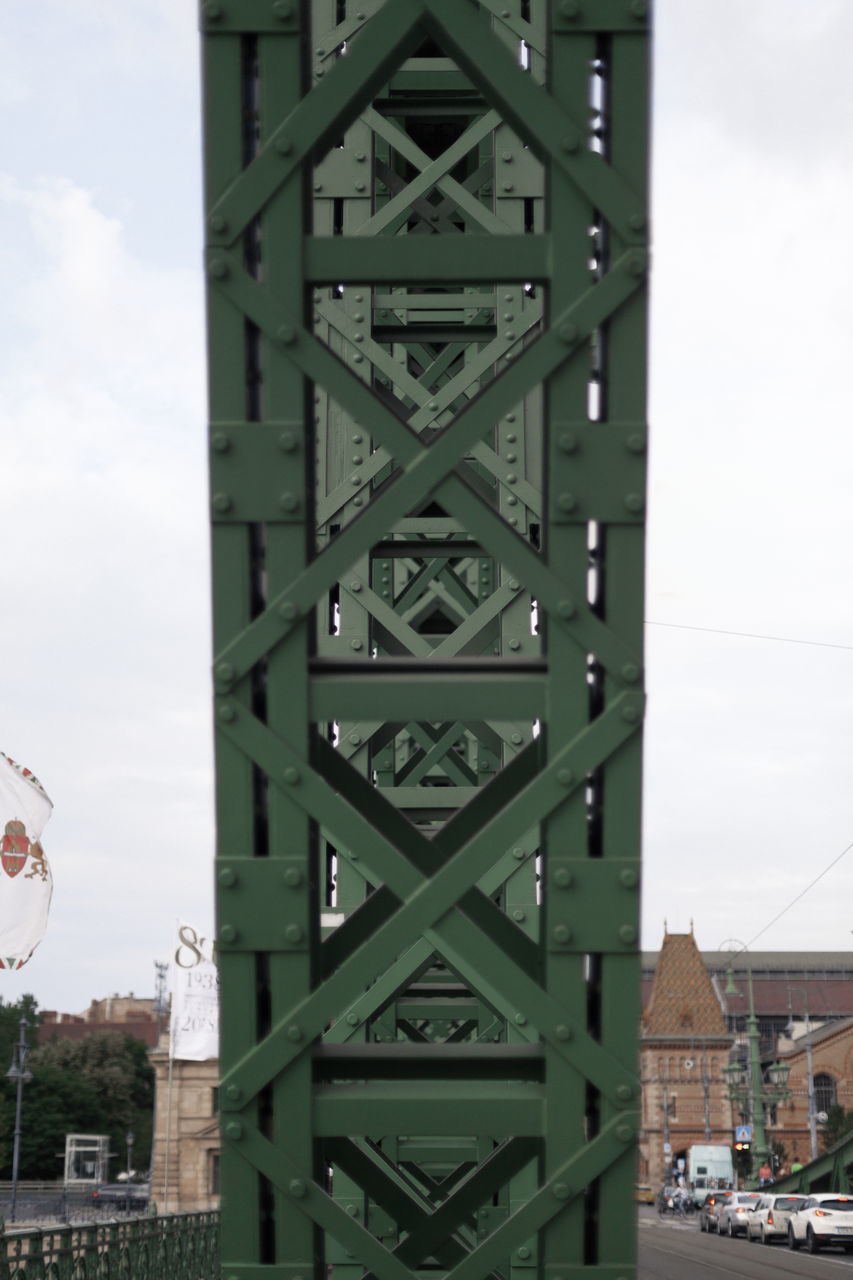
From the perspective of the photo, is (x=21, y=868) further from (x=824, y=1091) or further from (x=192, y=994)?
(x=824, y=1091)

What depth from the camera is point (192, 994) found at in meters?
47.3

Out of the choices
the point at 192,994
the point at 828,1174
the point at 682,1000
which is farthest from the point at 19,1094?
the point at 682,1000

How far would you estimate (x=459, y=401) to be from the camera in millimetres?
7609

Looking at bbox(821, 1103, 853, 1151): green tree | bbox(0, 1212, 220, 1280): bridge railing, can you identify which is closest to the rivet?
bbox(0, 1212, 220, 1280): bridge railing

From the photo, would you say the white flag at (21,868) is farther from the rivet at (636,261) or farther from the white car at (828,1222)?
the white car at (828,1222)

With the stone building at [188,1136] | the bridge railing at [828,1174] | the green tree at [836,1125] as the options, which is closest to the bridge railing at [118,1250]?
the bridge railing at [828,1174]

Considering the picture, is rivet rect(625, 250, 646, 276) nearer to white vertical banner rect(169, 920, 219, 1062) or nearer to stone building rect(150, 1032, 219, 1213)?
white vertical banner rect(169, 920, 219, 1062)

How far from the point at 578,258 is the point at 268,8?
2.70 feet

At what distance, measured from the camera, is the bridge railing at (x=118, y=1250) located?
11820mm

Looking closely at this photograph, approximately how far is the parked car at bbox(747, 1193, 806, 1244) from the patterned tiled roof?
81258mm

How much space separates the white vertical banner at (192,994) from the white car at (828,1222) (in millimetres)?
17042

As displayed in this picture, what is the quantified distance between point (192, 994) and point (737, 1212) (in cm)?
1759

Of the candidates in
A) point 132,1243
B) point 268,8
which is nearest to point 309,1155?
point 268,8

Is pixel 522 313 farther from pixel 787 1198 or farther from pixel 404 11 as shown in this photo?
pixel 787 1198
